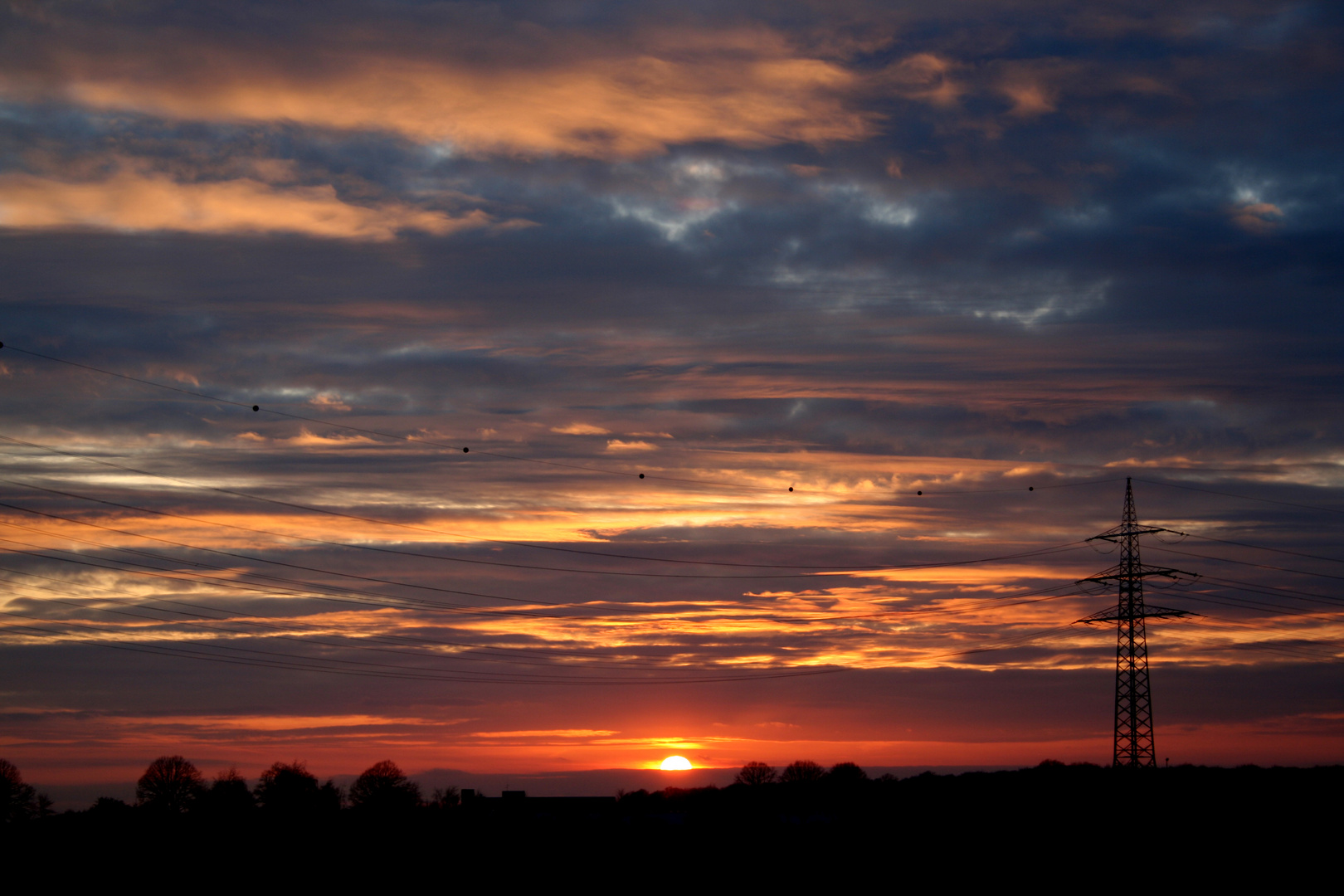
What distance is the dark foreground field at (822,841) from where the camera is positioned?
2534 inches

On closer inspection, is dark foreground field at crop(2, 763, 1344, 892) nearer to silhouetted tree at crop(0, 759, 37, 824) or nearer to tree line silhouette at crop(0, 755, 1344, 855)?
tree line silhouette at crop(0, 755, 1344, 855)

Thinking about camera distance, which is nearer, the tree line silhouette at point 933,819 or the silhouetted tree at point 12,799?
the tree line silhouette at point 933,819

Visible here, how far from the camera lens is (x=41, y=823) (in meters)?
106

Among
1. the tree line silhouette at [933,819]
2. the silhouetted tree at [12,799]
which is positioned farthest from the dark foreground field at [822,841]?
the silhouetted tree at [12,799]

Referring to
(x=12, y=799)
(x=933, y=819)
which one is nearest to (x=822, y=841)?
(x=933, y=819)

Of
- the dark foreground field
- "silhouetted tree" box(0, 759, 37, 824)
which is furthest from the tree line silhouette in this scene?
"silhouetted tree" box(0, 759, 37, 824)

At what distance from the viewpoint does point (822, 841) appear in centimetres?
7944

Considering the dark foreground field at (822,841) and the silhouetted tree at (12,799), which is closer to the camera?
the dark foreground field at (822,841)

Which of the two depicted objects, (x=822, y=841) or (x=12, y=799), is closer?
(x=822, y=841)

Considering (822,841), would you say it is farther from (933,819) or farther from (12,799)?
(12,799)

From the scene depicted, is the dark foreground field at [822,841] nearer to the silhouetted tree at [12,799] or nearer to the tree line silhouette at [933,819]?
the tree line silhouette at [933,819]

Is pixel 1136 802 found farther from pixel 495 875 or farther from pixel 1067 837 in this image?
pixel 495 875

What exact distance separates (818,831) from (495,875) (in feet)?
91.3

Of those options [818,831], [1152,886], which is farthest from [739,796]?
[1152,886]
